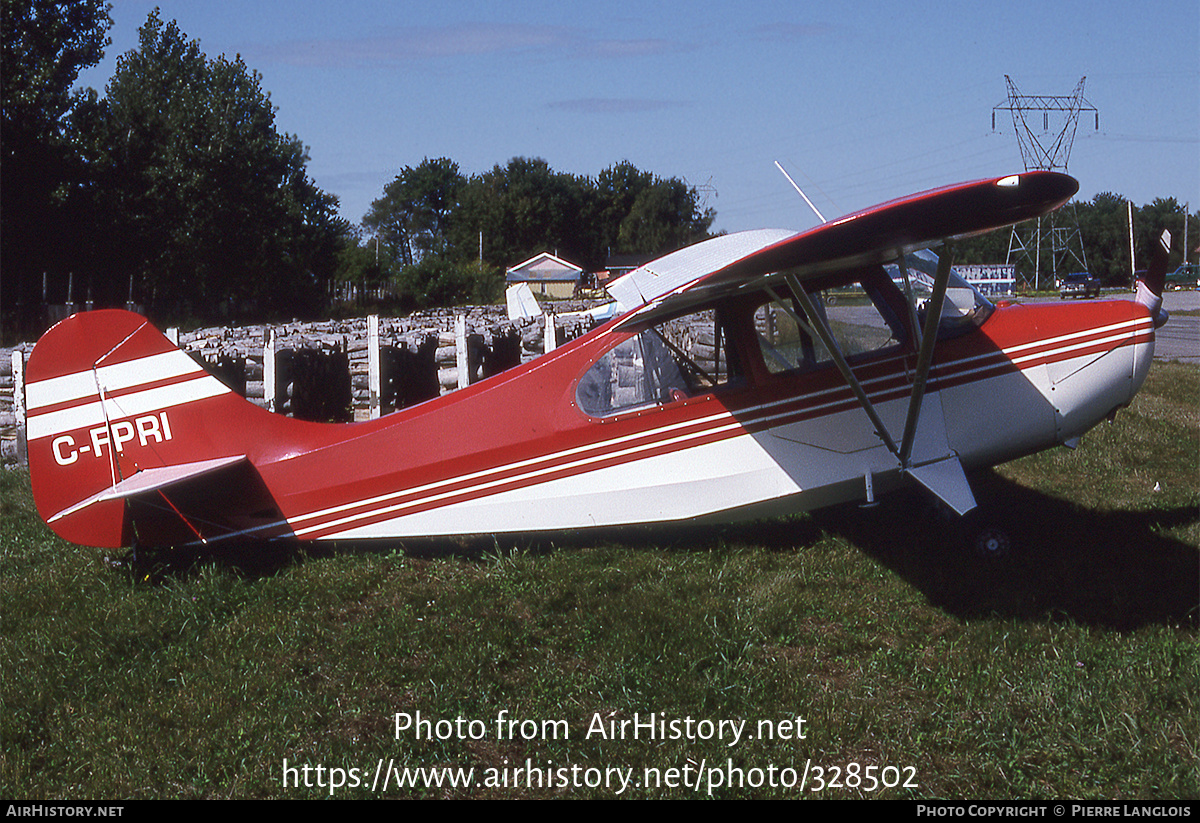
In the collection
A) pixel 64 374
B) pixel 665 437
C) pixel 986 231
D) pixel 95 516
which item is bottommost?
pixel 95 516

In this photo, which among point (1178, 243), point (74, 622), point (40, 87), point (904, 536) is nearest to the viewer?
point (74, 622)

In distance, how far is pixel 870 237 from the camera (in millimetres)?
4793

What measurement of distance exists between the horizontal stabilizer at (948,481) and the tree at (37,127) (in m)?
28.3

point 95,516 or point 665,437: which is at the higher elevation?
point 665,437

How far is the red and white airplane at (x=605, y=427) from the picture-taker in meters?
5.68

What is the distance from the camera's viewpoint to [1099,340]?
593 cm

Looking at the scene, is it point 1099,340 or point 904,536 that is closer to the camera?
point 1099,340

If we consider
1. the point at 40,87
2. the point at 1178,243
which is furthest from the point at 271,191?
the point at 1178,243

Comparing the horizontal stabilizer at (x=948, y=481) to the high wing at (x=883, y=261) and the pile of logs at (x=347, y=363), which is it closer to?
the high wing at (x=883, y=261)

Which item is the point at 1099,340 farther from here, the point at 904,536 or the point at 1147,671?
the point at 1147,671

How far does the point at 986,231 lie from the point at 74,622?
5465mm

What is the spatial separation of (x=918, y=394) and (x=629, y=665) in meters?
2.37

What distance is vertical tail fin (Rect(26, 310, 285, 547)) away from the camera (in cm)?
560

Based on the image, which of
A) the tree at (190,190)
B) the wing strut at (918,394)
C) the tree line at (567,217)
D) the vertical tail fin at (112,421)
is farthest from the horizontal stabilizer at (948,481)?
the tree line at (567,217)
